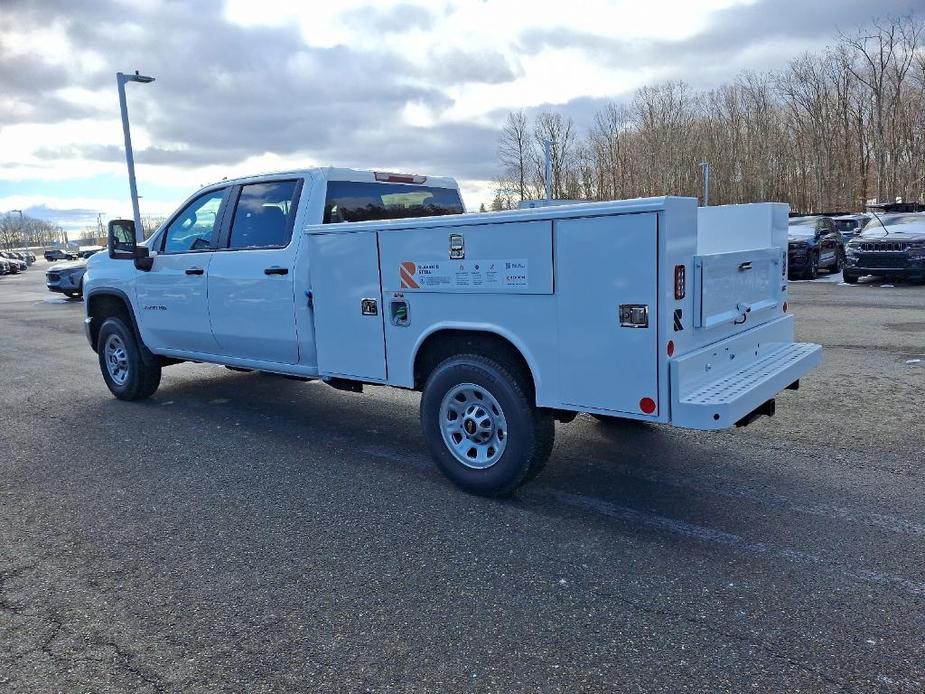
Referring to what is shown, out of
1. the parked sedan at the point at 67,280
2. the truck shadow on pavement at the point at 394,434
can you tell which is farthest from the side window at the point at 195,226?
the parked sedan at the point at 67,280

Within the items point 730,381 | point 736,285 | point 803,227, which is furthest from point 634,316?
point 803,227

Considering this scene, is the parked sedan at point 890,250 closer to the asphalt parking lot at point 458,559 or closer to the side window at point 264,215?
the asphalt parking lot at point 458,559

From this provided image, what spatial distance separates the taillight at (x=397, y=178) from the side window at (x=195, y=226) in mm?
1424

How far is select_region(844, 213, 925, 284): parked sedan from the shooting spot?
17.0 meters

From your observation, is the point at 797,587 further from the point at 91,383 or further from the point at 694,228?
the point at 91,383

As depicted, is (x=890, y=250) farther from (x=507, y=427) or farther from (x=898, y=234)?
(x=507, y=427)

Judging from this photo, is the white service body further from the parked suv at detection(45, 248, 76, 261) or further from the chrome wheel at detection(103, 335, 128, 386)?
the parked suv at detection(45, 248, 76, 261)

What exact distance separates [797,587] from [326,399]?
5.22m

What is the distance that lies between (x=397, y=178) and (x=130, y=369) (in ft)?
11.4

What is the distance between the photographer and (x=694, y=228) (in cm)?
392

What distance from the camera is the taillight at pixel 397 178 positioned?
21.4ft

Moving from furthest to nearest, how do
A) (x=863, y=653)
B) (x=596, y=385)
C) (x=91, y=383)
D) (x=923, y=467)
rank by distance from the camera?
(x=91, y=383) → (x=923, y=467) → (x=596, y=385) → (x=863, y=653)

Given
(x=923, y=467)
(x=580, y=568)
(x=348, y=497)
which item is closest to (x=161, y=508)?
(x=348, y=497)

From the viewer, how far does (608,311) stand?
13.0ft
